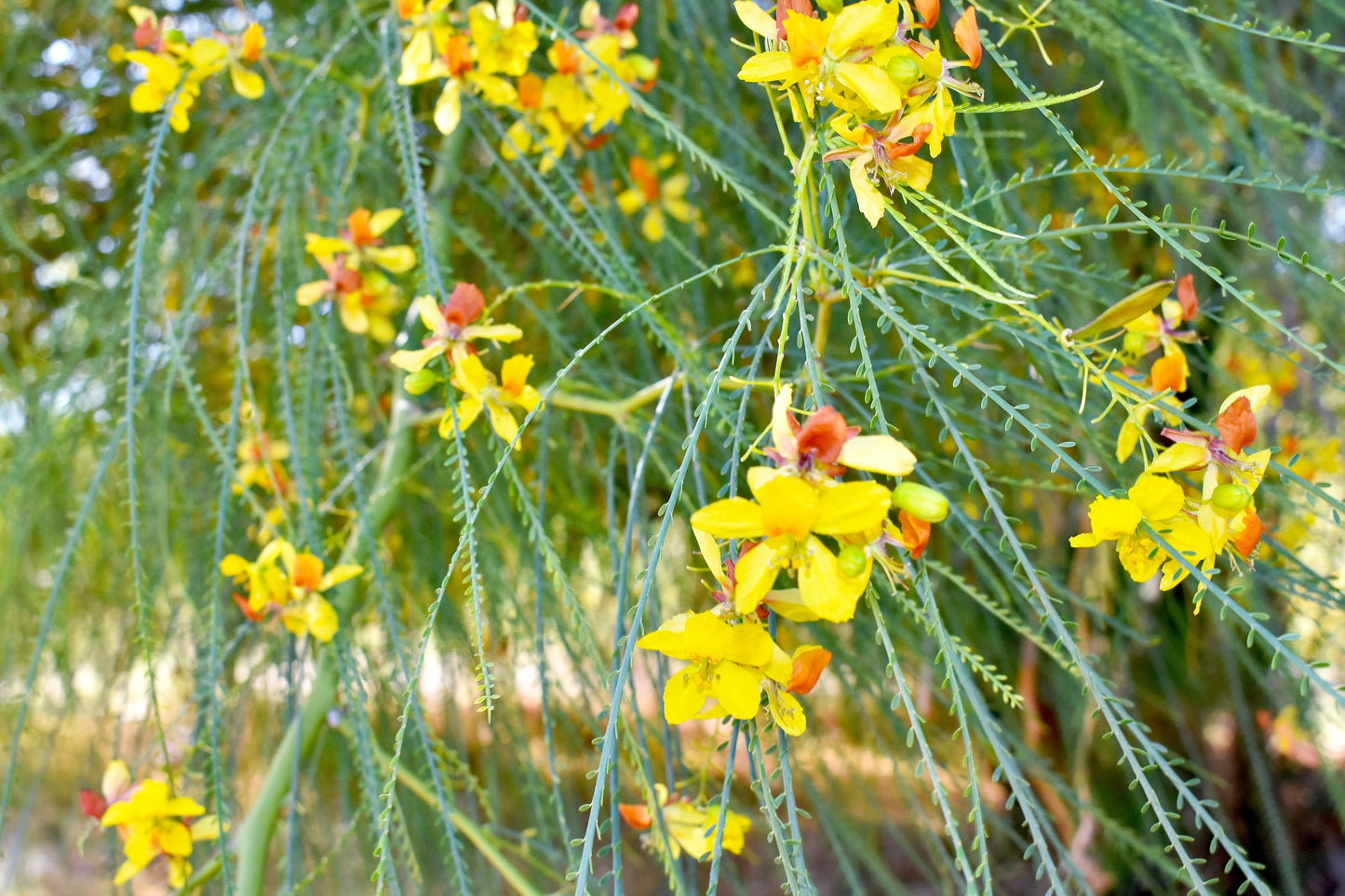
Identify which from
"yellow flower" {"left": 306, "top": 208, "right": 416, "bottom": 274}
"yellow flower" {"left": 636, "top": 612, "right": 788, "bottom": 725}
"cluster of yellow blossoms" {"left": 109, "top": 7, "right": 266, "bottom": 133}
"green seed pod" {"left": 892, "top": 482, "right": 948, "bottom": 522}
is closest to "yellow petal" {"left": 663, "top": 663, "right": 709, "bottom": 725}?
"yellow flower" {"left": 636, "top": 612, "right": 788, "bottom": 725}

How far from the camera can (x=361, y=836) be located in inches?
43.9

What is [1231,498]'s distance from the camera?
0.40 m

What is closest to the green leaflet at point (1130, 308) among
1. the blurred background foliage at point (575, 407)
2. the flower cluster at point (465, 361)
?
the blurred background foliage at point (575, 407)

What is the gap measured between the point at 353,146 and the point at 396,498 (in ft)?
1.01

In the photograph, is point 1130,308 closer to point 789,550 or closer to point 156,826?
point 789,550

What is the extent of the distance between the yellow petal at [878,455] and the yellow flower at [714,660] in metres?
0.09

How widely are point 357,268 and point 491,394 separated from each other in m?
0.26

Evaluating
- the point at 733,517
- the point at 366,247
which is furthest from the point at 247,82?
the point at 733,517

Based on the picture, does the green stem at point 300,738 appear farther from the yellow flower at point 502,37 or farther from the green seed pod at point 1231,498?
the green seed pod at point 1231,498

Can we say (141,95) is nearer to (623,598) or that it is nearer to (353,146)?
(353,146)

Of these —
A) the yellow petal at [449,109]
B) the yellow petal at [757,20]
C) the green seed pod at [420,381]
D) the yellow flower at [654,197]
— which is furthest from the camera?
the yellow flower at [654,197]

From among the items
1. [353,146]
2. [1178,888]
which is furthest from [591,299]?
[1178,888]

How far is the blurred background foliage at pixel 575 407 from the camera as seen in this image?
0.58m

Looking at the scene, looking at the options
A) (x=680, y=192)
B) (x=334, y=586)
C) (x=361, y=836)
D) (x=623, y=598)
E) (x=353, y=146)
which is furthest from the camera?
(x=361, y=836)
